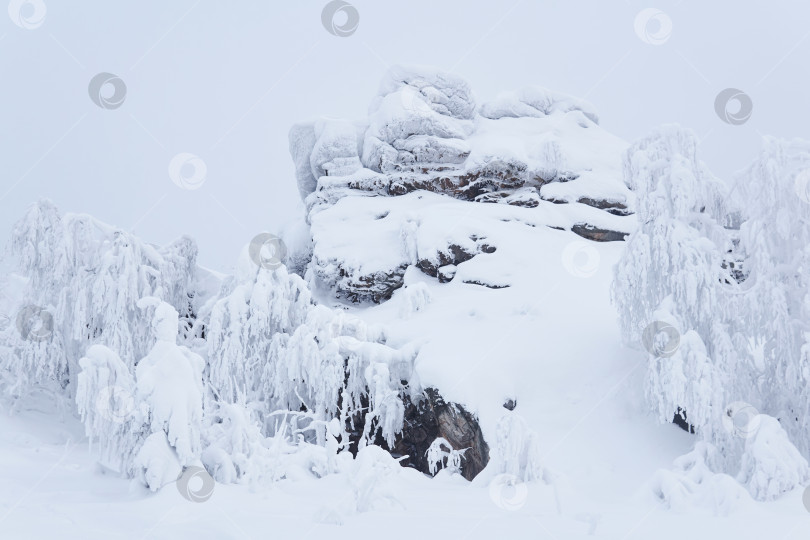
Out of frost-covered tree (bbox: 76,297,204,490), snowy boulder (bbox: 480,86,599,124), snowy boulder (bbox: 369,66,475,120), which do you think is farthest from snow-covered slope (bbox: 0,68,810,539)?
snowy boulder (bbox: 480,86,599,124)

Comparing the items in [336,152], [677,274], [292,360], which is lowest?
[292,360]

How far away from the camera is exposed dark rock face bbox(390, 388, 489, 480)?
1109cm

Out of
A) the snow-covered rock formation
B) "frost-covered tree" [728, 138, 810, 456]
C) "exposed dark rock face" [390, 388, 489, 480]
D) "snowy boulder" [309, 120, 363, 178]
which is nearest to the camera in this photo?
"frost-covered tree" [728, 138, 810, 456]

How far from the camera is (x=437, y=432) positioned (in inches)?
471

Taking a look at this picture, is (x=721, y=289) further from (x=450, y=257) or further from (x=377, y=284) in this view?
(x=377, y=284)

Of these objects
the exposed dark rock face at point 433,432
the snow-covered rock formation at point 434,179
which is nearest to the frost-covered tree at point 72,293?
the exposed dark rock face at point 433,432

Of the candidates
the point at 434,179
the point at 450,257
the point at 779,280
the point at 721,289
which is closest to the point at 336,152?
the point at 434,179

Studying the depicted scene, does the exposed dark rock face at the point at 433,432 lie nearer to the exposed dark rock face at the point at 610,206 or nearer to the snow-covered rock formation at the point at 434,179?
the snow-covered rock formation at the point at 434,179

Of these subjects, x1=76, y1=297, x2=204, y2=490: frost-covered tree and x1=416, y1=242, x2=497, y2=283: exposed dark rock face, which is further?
x1=416, y1=242, x2=497, y2=283: exposed dark rock face

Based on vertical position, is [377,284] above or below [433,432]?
above

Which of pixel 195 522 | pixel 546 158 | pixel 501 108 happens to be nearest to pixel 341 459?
pixel 195 522

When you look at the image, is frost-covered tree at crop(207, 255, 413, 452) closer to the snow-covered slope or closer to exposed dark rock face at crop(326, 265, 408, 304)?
the snow-covered slope

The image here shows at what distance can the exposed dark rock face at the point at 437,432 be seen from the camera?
11086mm

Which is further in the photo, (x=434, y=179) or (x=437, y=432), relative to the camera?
(x=434, y=179)
